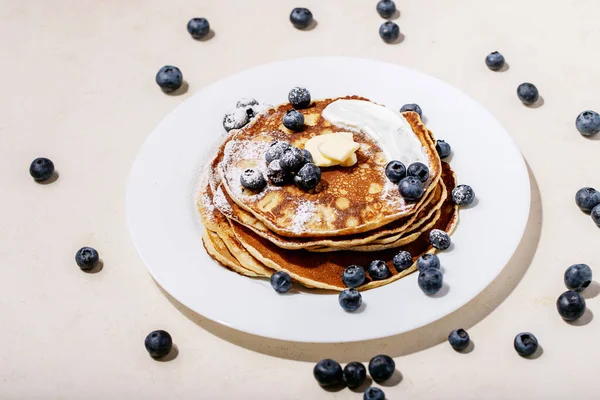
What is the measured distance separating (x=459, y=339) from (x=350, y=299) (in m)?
0.37

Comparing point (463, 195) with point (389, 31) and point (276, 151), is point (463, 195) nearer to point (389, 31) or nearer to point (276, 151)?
point (276, 151)

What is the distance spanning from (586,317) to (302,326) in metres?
0.95

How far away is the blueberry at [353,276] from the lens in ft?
9.02

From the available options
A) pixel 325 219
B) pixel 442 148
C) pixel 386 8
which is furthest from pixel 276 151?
pixel 386 8

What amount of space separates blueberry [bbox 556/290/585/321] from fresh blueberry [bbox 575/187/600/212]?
449 millimetres

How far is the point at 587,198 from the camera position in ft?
10.4

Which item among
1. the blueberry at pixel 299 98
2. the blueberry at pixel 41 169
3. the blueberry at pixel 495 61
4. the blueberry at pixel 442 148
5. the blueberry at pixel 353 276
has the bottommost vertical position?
the blueberry at pixel 353 276

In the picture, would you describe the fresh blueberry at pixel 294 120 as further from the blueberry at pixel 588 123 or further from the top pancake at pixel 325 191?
the blueberry at pixel 588 123

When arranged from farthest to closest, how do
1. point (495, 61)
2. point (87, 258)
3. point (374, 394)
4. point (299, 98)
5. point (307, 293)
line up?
1. point (495, 61)
2. point (299, 98)
3. point (87, 258)
4. point (307, 293)
5. point (374, 394)

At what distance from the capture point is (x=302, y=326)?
268 cm

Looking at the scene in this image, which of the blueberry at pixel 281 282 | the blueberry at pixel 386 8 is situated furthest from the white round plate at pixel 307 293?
the blueberry at pixel 386 8

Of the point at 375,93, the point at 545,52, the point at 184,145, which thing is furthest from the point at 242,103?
the point at 545,52

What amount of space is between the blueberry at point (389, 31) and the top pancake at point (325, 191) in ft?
2.86

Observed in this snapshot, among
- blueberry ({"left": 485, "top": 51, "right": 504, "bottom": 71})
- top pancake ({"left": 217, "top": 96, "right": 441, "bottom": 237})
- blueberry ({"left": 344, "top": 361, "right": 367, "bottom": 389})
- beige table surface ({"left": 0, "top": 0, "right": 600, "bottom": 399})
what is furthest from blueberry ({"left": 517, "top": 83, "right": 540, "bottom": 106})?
blueberry ({"left": 344, "top": 361, "right": 367, "bottom": 389})
